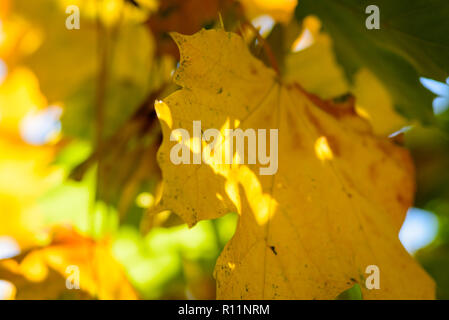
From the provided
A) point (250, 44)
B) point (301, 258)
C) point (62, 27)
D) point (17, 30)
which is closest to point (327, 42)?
point (250, 44)

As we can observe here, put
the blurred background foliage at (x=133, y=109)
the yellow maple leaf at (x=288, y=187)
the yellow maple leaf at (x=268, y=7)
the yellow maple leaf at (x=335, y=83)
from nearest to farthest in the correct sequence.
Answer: the yellow maple leaf at (x=288, y=187) → the blurred background foliage at (x=133, y=109) → the yellow maple leaf at (x=335, y=83) → the yellow maple leaf at (x=268, y=7)

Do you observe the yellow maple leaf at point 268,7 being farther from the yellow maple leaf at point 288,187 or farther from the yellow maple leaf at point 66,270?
the yellow maple leaf at point 66,270

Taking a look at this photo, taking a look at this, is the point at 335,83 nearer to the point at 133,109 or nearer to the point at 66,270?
the point at 133,109

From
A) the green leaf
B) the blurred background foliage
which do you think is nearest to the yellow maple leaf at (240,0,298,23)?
the blurred background foliage

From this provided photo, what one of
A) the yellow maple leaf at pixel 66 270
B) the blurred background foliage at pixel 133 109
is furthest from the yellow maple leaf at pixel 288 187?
the yellow maple leaf at pixel 66 270

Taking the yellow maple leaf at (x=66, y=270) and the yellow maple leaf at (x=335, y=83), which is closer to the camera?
the yellow maple leaf at (x=66, y=270)

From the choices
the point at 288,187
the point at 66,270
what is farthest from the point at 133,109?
the point at 288,187

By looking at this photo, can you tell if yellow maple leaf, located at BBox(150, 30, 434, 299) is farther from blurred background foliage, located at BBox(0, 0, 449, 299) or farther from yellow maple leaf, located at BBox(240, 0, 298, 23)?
yellow maple leaf, located at BBox(240, 0, 298, 23)
